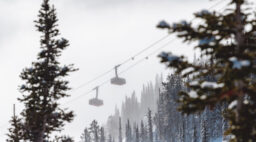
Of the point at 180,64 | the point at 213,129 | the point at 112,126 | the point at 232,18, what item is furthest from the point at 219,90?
the point at 112,126

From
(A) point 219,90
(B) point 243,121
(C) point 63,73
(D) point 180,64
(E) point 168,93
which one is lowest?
(B) point 243,121

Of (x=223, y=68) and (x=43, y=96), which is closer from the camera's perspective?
(x=223, y=68)

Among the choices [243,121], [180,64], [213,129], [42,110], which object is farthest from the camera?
[213,129]

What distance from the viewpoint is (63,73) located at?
1888 centimetres

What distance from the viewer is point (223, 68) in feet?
23.9

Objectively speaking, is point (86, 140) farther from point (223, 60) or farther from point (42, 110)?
point (223, 60)

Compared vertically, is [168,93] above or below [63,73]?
above

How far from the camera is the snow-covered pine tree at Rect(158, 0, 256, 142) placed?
22.8ft

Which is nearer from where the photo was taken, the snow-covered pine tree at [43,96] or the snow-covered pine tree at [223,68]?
the snow-covered pine tree at [223,68]

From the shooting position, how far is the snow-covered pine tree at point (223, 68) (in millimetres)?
6961

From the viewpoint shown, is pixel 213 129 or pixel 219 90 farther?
pixel 213 129

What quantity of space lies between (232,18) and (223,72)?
4.58 feet

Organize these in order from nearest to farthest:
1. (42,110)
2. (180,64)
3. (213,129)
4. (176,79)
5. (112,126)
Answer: (180,64) → (42,110) → (213,129) → (176,79) → (112,126)

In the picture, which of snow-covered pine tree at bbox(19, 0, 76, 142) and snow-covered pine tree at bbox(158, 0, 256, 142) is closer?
snow-covered pine tree at bbox(158, 0, 256, 142)
